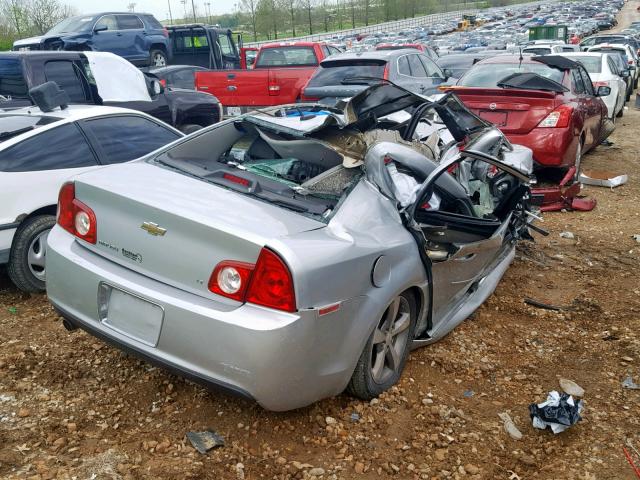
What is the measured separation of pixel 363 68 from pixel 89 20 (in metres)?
10.7

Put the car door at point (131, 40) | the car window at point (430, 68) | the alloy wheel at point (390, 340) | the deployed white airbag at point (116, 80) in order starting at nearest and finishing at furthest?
the alloy wheel at point (390, 340) < the deployed white airbag at point (116, 80) < the car window at point (430, 68) < the car door at point (131, 40)

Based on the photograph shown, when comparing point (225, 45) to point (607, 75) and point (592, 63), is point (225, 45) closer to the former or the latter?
point (592, 63)

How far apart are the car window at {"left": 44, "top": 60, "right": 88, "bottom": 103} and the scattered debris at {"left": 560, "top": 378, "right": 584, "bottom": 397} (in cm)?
641

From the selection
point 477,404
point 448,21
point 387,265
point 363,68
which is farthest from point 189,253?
point 448,21

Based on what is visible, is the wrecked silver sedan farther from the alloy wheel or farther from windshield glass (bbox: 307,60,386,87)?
windshield glass (bbox: 307,60,386,87)

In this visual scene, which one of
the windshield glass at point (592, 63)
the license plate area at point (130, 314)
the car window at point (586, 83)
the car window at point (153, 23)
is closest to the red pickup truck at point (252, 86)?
the car window at point (586, 83)

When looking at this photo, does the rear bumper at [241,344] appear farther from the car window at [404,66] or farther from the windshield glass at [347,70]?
the car window at [404,66]

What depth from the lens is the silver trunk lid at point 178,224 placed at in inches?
109

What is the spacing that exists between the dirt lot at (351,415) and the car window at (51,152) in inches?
40.8

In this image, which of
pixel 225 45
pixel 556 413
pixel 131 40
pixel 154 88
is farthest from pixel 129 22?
pixel 556 413

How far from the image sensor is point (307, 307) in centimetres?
266

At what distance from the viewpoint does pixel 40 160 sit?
185 inches

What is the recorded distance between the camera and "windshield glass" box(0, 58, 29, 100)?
24.6ft

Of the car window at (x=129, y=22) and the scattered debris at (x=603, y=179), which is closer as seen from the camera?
the scattered debris at (x=603, y=179)
